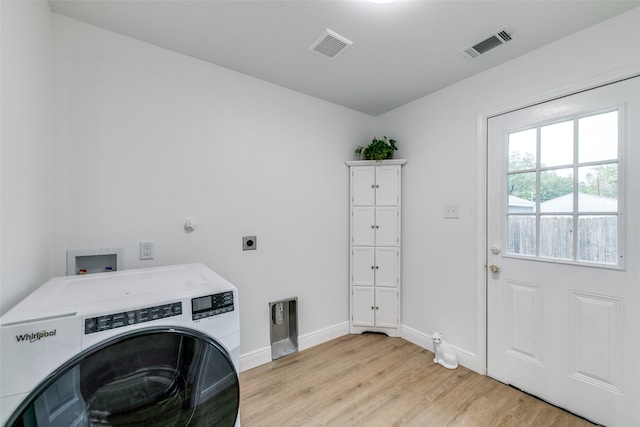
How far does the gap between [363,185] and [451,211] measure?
2.81 feet

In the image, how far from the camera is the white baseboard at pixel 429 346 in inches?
82.9

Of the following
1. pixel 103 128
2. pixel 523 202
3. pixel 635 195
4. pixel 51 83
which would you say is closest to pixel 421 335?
pixel 523 202

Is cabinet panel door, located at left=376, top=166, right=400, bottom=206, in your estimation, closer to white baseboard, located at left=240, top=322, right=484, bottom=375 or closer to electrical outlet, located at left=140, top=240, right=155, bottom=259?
white baseboard, located at left=240, top=322, right=484, bottom=375

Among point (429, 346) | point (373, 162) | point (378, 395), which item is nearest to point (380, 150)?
point (373, 162)

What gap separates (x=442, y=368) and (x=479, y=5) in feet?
8.21

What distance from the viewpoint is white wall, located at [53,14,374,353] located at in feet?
5.15

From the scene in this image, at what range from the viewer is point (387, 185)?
2.67m

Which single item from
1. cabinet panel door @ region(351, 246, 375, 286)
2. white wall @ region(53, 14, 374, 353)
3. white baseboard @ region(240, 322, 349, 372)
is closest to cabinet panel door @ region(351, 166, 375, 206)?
white wall @ region(53, 14, 374, 353)

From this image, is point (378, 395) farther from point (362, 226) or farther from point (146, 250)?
point (146, 250)

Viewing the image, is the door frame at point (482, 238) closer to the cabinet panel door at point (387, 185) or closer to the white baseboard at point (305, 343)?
the cabinet panel door at point (387, 185)

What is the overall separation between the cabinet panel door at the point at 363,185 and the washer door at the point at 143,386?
1962 mm

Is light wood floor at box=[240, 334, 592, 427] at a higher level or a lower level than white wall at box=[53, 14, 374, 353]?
lower

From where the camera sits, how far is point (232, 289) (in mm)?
1126

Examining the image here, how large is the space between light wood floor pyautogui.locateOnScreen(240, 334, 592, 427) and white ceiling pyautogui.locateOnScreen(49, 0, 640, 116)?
2392 millimetres
